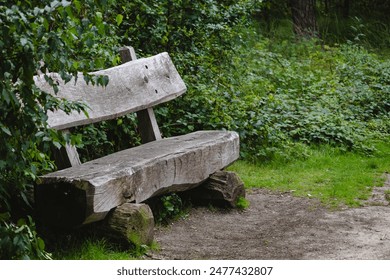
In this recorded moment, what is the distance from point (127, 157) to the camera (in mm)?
5512

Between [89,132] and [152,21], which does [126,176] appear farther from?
[152,21]

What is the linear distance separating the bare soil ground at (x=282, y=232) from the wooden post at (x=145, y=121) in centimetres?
79

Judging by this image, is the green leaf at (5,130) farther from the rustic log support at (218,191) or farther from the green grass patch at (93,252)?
the rustic log support at (218,191)

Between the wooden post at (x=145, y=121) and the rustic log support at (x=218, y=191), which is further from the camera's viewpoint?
the wooden post at (x=145, y=121)


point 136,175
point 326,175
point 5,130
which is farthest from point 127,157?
point 326,175

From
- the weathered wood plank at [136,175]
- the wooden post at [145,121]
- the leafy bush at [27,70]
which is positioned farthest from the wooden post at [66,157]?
the wooden post at [145,121]

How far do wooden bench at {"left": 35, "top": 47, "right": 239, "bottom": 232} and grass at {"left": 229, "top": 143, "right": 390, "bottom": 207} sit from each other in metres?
0.92

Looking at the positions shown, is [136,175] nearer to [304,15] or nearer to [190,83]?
[190,83]

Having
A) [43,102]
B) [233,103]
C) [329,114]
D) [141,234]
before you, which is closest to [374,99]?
[329,114]

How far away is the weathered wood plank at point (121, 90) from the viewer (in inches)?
214

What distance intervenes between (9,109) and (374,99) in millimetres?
7432

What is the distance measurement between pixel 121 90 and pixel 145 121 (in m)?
0.59

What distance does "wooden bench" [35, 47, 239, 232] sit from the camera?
465 centimetres

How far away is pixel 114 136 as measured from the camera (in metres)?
7.07
